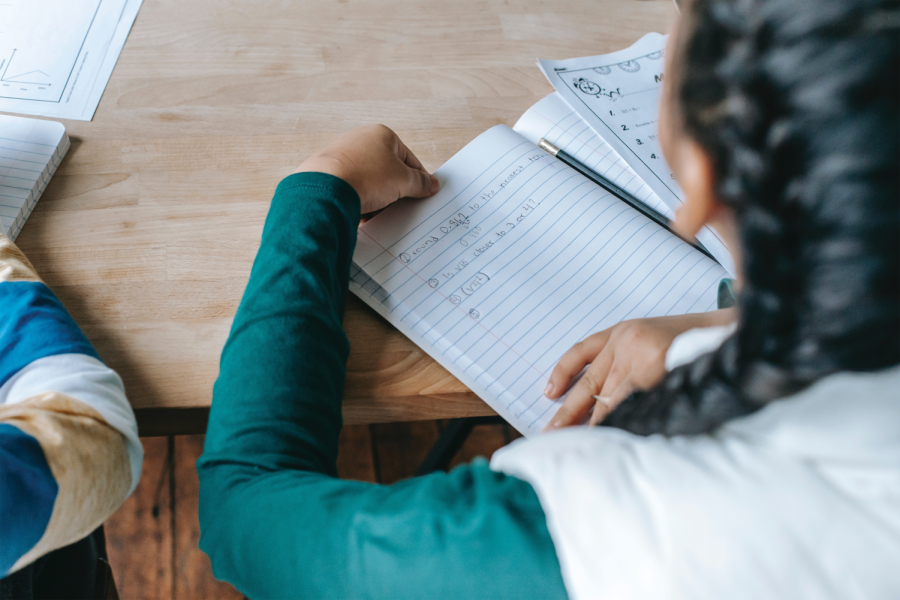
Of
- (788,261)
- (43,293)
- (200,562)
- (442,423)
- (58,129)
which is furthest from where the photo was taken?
(442,423)

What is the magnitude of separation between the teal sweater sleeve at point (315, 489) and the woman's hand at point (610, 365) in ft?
0.49

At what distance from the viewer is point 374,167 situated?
0.54m

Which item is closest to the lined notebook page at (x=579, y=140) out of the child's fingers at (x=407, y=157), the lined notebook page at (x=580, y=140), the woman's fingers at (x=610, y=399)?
the lined notebook page at (x=580, y=140)

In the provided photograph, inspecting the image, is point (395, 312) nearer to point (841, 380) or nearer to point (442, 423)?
point (841, 380)

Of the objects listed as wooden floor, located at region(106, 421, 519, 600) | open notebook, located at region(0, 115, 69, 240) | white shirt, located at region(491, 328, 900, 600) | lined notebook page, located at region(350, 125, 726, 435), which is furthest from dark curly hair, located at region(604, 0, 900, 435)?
wooden floor, located at region(106, 421, 519, 600)

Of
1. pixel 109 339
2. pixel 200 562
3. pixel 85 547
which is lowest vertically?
pixel 200 562

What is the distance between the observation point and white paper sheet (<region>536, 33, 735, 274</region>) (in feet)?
2.04

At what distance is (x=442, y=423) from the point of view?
4.23 feet

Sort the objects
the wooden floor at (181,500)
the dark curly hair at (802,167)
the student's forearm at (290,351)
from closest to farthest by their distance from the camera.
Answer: the dark curly hair at (802,167)
the student's forearm at (290,351)
the wooden floor at (181,500)

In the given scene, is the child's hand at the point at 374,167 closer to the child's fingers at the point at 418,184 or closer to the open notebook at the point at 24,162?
the child's fingers at the point at 418,184

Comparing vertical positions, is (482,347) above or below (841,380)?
below

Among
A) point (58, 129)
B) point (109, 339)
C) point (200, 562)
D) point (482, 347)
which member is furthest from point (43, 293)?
point (200, 562)

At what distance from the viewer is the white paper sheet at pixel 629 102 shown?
0.62 metres

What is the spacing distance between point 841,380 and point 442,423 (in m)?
1.09
